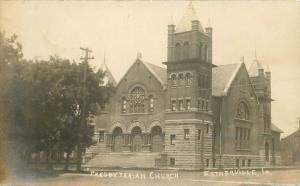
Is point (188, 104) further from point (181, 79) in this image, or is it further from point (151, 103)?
point (151, 103)

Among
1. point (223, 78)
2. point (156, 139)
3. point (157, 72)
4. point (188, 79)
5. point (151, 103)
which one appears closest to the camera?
point (188, 79)

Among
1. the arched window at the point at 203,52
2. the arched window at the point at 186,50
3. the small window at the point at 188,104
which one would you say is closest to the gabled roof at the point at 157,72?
the small window at the point at 188,104

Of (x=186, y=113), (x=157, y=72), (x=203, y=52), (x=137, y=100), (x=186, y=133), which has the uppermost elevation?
(x=203, y=52)

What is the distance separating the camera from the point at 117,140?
4097 cm

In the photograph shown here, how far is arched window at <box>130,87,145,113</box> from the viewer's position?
39.8 meters

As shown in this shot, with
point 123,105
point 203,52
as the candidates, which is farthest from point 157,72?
point 203,52

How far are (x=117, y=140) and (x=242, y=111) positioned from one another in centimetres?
1135

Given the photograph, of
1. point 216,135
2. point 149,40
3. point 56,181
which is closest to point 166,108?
point 216,135

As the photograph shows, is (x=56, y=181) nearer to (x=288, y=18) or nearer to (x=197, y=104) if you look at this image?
(x=288, y=18)

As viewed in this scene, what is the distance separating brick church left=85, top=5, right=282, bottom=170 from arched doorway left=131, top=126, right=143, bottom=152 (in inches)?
3.2

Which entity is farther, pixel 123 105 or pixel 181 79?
pixel 123 105

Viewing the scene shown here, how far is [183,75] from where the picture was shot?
3644cm

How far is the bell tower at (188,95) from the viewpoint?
117 feet

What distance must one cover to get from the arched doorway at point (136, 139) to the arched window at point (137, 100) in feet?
4.97
